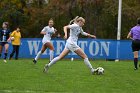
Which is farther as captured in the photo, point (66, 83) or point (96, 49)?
point (96, 49)

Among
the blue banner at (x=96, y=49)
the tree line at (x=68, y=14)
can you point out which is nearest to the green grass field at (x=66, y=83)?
the blue banner at (x=96, y=49)

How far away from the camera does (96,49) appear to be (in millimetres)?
28141

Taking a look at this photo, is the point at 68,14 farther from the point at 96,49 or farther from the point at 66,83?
the point at 66,83

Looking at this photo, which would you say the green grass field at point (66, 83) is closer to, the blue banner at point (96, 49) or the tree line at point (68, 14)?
the blue banner at point (96, 49)

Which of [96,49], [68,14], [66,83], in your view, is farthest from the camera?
[68,14]

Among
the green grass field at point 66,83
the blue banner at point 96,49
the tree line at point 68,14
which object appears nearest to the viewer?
the green grass field at point 66,83

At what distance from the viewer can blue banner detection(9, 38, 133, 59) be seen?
92.2ft

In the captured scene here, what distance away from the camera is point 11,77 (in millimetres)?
13289

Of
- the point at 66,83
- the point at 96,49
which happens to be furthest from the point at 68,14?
the point at 66,83

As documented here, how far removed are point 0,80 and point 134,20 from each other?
34.5 m

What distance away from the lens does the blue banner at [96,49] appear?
28.1m

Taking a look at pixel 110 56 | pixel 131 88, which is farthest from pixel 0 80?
pixel 110 56

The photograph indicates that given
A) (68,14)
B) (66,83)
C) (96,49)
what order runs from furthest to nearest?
(68,14)
(96,49)
(66,83)

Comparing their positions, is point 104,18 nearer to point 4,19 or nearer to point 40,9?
point 40,9
